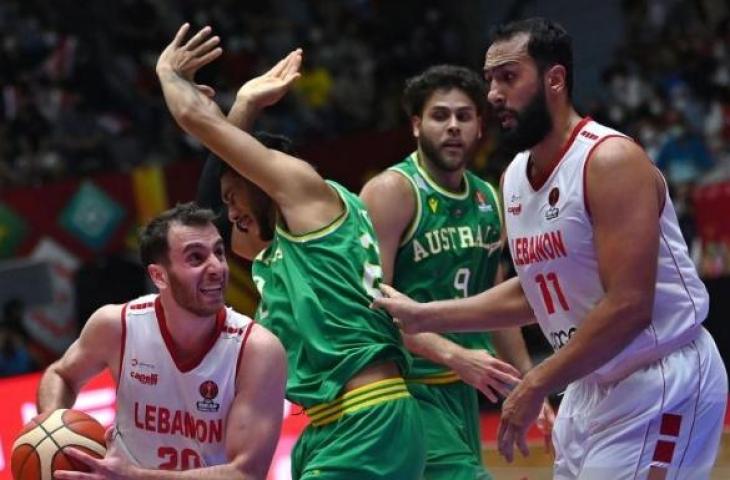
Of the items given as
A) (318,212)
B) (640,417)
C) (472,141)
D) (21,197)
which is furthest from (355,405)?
(21,197)

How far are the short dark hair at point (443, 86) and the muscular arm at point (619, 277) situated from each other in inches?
83.5

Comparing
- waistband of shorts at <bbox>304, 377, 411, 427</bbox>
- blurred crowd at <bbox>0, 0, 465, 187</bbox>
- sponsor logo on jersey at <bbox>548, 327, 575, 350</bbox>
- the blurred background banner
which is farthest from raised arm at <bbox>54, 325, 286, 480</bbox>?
blurred crowd at <bbox>0, 0, 465, 187</bbox>

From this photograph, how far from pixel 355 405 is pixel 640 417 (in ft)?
3.44

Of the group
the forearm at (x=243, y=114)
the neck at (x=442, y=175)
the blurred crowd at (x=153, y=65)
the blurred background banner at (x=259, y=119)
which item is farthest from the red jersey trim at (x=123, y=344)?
the blurred crowd at (x=153, y=65)

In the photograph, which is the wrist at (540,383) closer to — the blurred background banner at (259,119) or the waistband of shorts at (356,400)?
the waistband of shorts at (356,400)

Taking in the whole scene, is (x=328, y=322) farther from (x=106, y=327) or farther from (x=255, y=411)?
(x=106, y=327)

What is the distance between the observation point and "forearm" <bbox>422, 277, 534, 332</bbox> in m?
5.09

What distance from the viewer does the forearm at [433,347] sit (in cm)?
571

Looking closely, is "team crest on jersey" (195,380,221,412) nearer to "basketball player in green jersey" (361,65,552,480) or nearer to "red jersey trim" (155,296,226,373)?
"red jersey trim" (155,296,226,373)

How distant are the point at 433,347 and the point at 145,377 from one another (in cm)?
111

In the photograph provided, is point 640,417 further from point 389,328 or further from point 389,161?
point 389,161

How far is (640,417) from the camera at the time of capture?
4629 millimetres

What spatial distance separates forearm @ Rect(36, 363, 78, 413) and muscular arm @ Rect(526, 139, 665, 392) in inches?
75.8

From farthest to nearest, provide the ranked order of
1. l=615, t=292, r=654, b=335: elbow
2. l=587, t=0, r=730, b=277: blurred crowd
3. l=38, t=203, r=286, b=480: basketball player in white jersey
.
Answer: l=587, t=0, r=730, b=277: blurred crowd, l=38, t=203, r=286, b=480: basketball player in white jersey, l=615, t=292, r=654, b=335: elbow
